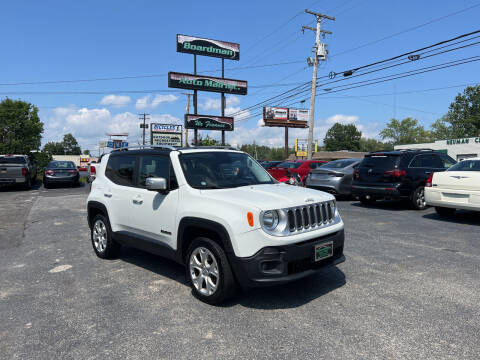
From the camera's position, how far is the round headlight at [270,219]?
359cm

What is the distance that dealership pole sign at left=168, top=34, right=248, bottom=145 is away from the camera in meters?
31.2

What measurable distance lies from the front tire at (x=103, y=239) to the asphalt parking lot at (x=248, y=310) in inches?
6.0

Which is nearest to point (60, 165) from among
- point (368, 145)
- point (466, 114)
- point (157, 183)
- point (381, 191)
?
point (381, 191)

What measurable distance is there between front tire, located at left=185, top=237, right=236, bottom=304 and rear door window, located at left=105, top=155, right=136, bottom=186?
1.70 meters

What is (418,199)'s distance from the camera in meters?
10.3

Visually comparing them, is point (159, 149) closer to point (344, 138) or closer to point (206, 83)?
point (206, 83)

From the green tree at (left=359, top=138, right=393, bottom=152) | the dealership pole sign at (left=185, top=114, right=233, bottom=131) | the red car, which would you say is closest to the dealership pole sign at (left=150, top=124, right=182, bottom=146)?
the dealership pole sign at (left=185, top=114, right=233, bottom=131)

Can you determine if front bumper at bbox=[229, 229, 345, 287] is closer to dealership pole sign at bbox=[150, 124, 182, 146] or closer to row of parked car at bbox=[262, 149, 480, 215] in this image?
row of parked car at bbox=[262, 149, 480, 215]

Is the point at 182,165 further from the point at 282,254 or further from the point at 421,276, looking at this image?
the point at 421,276

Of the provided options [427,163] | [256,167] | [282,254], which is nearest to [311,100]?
[427,163]

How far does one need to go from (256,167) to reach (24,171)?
53.5 ft

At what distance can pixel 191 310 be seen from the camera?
377cm

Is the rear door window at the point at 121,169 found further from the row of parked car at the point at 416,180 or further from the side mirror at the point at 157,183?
the row of parked car at the point at 416,180

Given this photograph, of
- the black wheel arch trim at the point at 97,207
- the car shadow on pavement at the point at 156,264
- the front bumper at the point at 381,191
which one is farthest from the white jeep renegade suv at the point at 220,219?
the front bumper at the point at 381,191
